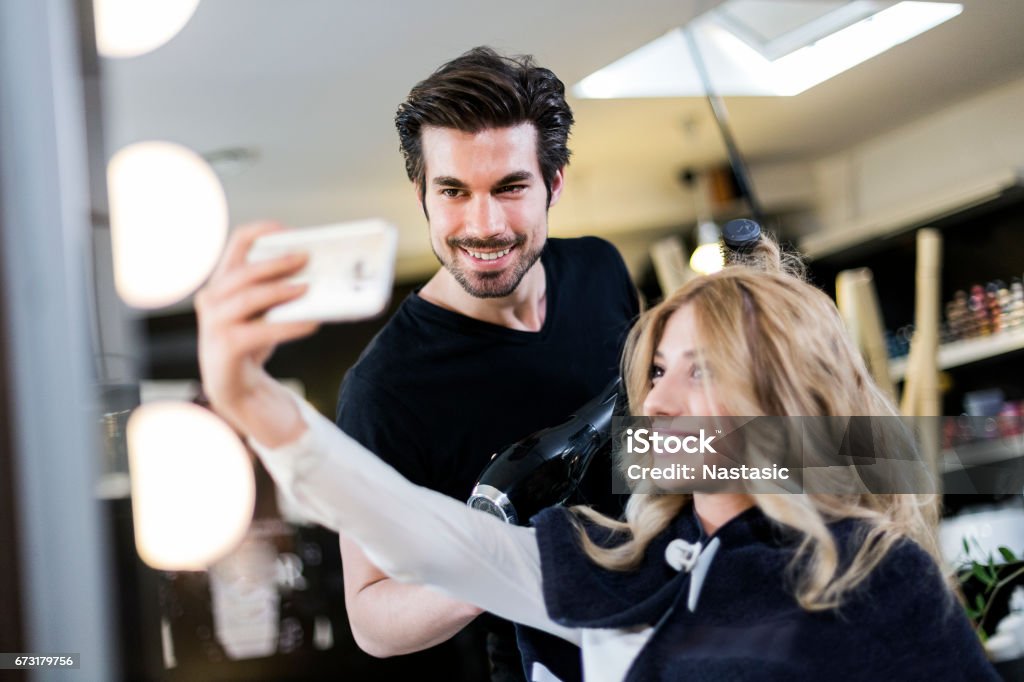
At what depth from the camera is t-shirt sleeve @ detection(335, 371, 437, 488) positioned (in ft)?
3.36

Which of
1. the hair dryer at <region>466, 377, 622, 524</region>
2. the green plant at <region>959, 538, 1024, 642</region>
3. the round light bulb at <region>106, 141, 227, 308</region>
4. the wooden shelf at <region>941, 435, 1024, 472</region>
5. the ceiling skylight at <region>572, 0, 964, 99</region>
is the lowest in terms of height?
the green plant at <region>959, 538, 1024, 642</region>

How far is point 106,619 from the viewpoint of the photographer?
95 centimetres

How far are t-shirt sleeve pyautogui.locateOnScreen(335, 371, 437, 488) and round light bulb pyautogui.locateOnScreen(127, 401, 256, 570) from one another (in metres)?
0.11

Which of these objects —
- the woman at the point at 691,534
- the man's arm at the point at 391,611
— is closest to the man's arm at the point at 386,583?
the man's arm at the point at 391,611

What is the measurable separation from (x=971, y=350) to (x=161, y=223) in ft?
3.07

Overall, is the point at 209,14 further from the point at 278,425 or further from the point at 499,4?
the point at 278,425

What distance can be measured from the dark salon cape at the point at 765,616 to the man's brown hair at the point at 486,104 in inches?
15.3

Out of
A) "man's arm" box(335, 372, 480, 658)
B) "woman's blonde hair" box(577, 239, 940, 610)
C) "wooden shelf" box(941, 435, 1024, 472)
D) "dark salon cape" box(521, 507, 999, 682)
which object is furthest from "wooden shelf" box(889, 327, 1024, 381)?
"man's arm" box(335, 372, 480, 658)

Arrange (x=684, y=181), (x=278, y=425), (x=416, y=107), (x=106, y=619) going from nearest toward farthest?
(x=278, y=425) < (x=106, y=619) < (x=416, y=107) < (x=684, y=181)

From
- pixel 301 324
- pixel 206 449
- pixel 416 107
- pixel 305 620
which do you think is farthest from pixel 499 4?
pixel 305 620

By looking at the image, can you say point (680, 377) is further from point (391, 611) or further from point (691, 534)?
point (391, 611)

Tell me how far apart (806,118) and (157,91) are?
725mm

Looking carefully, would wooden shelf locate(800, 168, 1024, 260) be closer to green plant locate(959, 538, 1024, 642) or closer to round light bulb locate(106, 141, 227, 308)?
green plant locate(959, 538, 1024, 642)

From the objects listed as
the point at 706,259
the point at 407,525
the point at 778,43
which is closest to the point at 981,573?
the point at 706,259
